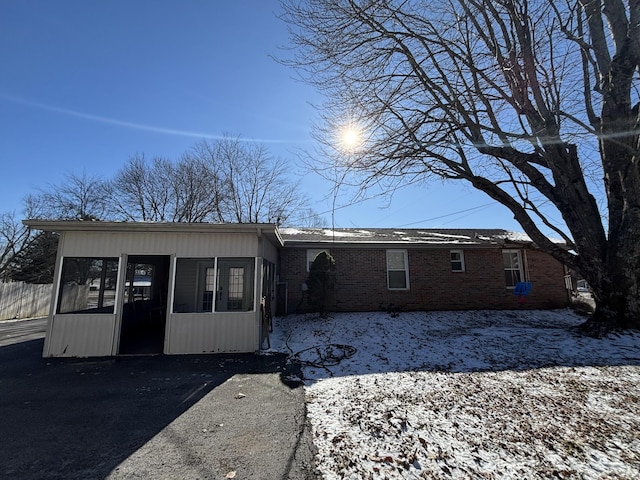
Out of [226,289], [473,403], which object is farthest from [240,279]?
[473,403]

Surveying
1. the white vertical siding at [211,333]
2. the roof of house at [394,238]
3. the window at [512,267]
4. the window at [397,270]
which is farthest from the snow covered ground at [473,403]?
the window at [512,267]

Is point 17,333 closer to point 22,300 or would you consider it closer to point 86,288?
point 86,288

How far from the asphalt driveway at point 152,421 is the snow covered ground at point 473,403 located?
21.7 inches

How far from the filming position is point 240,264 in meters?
7.49

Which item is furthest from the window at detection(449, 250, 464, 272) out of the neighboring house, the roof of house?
the roof of house

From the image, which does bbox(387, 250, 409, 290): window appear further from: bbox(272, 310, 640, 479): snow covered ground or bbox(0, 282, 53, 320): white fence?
bbox(0, 282, 53, 320): white fence

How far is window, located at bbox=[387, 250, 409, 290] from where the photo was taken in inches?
458

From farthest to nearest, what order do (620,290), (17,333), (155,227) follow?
1. (17,333)
2. (620,290)
3. (155,227)

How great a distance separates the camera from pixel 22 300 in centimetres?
1431

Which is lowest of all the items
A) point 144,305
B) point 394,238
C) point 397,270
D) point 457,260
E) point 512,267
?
point 144,305

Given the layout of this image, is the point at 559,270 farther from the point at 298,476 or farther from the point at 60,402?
the point at 60,402

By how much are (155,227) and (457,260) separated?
10645mm

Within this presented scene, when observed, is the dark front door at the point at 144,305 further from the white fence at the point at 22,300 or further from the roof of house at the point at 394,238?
the roof of house at the point at 394,238

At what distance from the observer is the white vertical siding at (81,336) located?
677 cm
